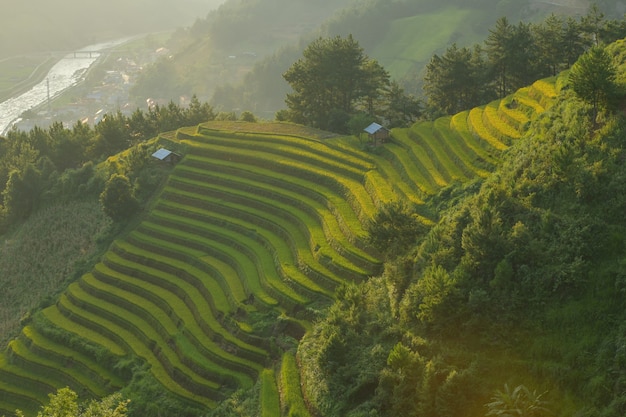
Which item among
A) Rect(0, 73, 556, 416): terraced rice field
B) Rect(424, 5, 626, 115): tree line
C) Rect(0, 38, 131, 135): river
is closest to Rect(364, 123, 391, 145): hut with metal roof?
Rect(0, 73, 556, 416): terraced rice field

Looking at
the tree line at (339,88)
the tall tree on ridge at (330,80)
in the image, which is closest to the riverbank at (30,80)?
the tall tree on ridge at (330,80)

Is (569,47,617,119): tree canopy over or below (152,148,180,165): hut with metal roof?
over

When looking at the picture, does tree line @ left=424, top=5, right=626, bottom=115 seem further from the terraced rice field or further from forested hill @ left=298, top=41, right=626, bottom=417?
forested hill @ left=298, top=41, right=626, bottom=417

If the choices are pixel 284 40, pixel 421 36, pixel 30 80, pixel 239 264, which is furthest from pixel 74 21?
pixel 239 264

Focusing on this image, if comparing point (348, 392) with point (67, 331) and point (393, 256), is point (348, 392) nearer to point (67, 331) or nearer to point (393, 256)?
point (393, 256)

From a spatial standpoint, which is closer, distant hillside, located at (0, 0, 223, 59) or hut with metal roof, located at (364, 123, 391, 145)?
hut with metal roof, located at (364, 123, 391, 145)

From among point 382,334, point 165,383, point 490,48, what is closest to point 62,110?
point 490,48

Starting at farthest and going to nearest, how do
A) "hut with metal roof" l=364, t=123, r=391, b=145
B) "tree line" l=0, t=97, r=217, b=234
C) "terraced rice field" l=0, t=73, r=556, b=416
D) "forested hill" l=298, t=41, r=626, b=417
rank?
"tree line" l=0, t=97, r=217, b=234 → "hut with metal roof" l=364, t=123, r=391, b=145 → "terraced rice field" l=0, t=73, r=556, b=416 → "forested hill" l=298, t=41, r=626, b=417
